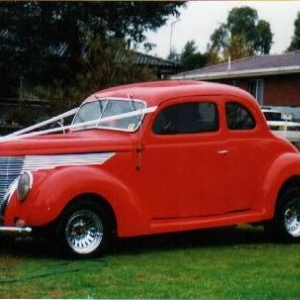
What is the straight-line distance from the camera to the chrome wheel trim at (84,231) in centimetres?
771

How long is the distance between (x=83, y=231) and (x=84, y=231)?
12mm

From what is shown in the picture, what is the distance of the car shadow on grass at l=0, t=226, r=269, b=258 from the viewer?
8.33 metres

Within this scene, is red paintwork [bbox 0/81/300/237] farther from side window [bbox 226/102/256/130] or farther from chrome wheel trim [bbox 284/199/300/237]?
chrome wheel trim [bbox 284/199/300/237]

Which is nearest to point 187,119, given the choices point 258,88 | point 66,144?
point 66,144

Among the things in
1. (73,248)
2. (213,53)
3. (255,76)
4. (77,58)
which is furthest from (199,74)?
(73,248)

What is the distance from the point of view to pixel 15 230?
7523 mm

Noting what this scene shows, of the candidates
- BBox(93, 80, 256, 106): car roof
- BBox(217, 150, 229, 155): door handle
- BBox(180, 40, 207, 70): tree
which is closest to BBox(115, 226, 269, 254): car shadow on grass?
BBox(217, 150, 229, 155): door handle

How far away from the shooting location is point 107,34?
24.7 metres

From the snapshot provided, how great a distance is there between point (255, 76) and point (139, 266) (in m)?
25.1

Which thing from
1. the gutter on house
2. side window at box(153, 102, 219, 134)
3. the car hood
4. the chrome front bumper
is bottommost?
the chrome front bumper

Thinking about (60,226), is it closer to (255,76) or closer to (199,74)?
(255,76)

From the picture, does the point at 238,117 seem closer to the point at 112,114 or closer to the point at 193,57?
the point at 112,114

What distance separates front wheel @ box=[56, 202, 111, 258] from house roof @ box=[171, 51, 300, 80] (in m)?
21.7

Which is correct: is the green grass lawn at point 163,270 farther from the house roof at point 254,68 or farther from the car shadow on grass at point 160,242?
the house roof at point 254,68
